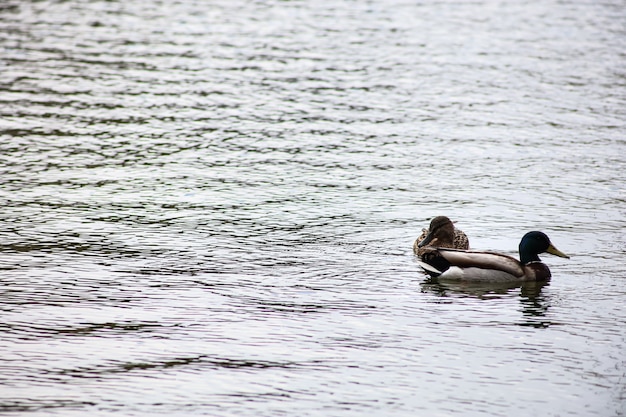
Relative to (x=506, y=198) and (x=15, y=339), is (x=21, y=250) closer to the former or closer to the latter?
(x=15, y=339)

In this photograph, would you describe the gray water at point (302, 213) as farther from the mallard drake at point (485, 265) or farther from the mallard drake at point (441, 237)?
the mallard drake at point (441, 237)

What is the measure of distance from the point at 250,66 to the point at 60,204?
9496 millimetres

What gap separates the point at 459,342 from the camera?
33.8ft

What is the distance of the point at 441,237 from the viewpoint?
12914 mm

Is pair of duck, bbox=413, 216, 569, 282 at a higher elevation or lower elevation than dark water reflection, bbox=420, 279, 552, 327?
higher

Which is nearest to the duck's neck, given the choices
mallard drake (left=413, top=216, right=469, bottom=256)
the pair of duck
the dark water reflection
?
the pair of duck

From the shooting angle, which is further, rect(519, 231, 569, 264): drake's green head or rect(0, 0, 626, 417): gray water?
rect(519, 231, 569, 264): drake's green head

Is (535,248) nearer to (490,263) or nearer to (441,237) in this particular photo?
(490,263)

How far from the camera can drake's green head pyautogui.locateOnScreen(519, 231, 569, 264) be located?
12469 mm

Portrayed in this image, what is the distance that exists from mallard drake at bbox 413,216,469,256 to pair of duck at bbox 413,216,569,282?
14 cm

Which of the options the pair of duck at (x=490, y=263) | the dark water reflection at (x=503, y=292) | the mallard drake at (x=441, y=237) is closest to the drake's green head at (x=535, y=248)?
the pair of duck at (x=490, y=263)

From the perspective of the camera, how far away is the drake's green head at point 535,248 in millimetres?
12469

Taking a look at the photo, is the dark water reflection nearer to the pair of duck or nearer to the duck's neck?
the pair of duck

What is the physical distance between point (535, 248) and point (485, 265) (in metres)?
0.68
